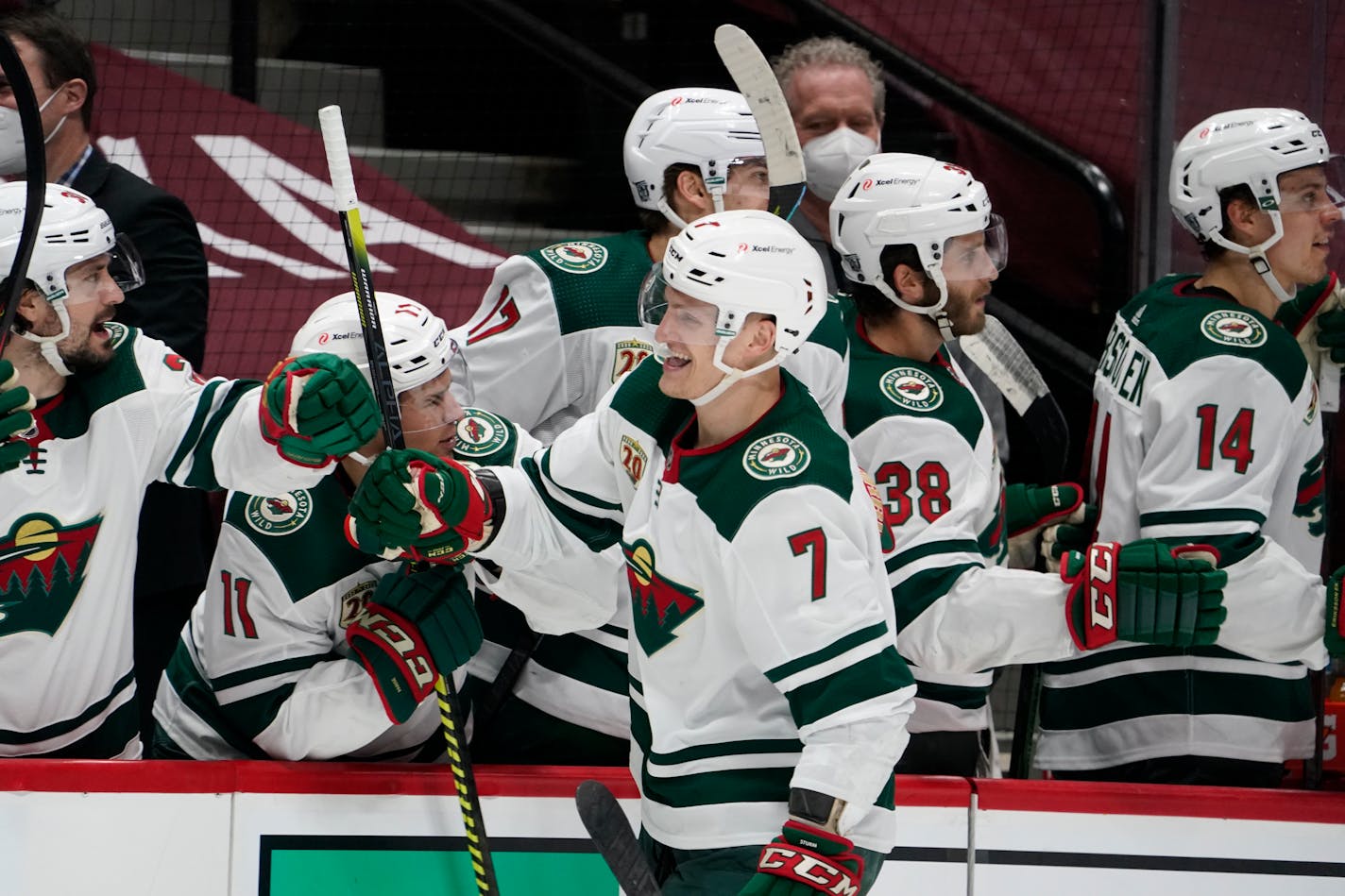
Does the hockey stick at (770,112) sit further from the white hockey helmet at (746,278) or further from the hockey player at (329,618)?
the hockey player at (329,618)

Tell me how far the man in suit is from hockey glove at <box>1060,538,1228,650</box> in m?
1.51

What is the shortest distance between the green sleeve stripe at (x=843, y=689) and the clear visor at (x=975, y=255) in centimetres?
95

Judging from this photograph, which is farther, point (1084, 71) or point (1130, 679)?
point (1084, 71)

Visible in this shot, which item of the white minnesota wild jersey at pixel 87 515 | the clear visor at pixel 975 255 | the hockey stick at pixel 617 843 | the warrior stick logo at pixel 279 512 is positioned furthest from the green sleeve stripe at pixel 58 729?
the clear visor at pixel 975 255

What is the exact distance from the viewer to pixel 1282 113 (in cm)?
306

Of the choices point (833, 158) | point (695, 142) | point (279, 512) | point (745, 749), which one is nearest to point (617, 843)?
point (745, 749)

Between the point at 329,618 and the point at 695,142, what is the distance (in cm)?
104

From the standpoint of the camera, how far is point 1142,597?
8.70ft

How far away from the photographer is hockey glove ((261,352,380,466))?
94.7 inches

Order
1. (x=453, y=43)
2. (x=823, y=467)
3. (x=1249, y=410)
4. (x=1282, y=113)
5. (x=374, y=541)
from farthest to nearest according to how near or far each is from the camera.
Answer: (x=453, y=43)
(x=1282, y=113)
(x=1249, y=410)
(x=374, y=541)
(x=823, y=467)

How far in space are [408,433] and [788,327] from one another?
0.70 meters

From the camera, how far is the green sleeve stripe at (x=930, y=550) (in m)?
2.69

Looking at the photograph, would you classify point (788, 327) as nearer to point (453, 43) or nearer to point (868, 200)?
point (868, 200)

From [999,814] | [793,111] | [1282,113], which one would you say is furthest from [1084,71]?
[999,814]
